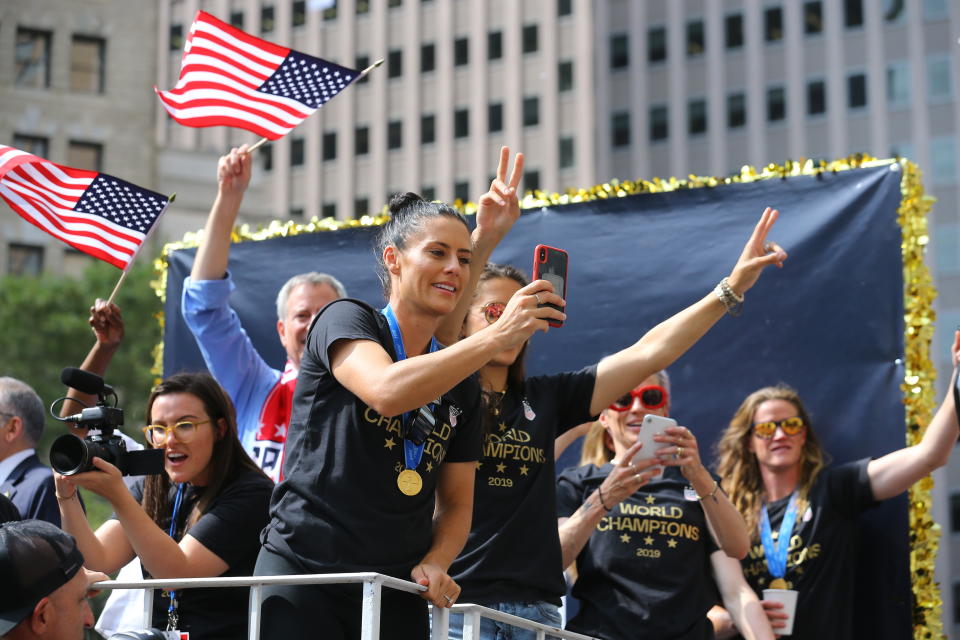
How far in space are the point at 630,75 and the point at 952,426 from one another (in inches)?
1808

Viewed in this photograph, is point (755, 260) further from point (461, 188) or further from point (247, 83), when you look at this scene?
point (461, 188)

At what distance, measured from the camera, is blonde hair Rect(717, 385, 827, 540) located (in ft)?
20.7

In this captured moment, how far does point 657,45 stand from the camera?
50219mm

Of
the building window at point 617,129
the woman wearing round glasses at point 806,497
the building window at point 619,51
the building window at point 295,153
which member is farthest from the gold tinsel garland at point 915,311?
the building window at point 295,153

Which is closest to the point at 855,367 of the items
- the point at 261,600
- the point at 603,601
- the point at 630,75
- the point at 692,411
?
the point at 692,411

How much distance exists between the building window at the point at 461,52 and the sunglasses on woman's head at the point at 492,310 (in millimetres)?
49238

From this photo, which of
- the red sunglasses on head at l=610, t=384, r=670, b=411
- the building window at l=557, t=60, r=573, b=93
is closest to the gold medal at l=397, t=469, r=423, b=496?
the red sunglasses on head at l=610, t=384, r=670, b=411

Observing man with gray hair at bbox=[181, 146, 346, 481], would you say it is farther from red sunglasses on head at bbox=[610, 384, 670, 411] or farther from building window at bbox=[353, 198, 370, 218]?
building window at bbox=[353, 198, 370, 218]

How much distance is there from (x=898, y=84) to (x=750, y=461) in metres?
41.8

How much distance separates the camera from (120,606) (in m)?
6.18

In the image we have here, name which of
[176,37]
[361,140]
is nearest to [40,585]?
[361,140]

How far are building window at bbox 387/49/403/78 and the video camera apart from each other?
50702 mm

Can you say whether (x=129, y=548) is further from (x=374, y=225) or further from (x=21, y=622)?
(x=374, y=225)

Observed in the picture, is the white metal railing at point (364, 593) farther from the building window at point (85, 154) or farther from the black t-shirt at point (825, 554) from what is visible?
the building window at point (85, 154)
